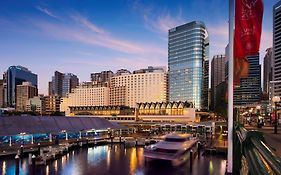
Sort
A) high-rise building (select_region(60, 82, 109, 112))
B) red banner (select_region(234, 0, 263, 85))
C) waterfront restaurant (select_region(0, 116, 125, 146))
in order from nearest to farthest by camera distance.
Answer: red banner (select_region(234, 0, 263, 85)), waterfront restaurant (select_region(0, 116, 125, 146)), high-rise building (select_region(60, 82, 109, 112))

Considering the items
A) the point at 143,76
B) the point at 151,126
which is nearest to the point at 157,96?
the point at 143,76

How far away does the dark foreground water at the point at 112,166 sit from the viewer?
3275 centimetres

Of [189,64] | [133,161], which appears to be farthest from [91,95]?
[133,161]

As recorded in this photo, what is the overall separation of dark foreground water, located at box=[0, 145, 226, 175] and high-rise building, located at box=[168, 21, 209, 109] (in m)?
109

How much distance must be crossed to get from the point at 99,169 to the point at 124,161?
598cm

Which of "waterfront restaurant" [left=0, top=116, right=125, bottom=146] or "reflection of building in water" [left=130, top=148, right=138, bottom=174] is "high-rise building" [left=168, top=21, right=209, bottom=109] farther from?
"reflection of building in water" [left=130, top=148, right=138, bottom=174]

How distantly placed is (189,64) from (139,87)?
3587 centimetres

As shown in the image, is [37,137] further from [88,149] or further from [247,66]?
[247,66]

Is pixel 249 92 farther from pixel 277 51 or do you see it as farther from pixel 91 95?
pixel 91 95

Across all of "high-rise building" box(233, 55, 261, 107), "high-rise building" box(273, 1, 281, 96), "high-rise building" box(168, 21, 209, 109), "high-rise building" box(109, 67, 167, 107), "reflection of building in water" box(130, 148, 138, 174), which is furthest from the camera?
"high-rise building" box(233, 55, 261, 107)

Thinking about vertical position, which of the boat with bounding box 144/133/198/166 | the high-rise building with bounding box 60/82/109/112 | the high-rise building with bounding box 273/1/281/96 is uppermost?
the high-rise building with bounding box 273/1/281/96

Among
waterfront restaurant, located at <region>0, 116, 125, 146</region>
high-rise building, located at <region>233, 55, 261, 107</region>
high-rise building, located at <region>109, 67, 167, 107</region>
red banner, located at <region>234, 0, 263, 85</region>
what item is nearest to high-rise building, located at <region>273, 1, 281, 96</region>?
high-rise building, located at <region>233, 55, 261, 107</region>

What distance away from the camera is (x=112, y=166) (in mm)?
36688

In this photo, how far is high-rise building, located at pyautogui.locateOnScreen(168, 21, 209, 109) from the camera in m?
150
